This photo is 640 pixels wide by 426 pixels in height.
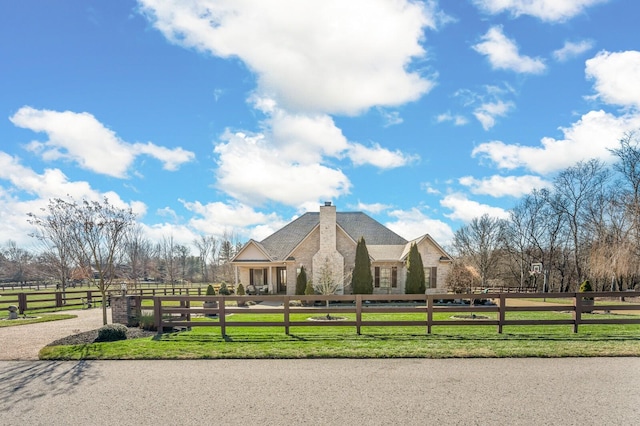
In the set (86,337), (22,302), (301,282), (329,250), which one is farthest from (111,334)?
(329,250)

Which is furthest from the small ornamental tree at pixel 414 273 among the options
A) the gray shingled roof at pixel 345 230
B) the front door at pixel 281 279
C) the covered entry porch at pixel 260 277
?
the front door at pixel 281 279

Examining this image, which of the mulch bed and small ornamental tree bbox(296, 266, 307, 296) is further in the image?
small ornamental tree bbox(296, 266, 307, 296)

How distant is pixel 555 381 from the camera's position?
6.23 m

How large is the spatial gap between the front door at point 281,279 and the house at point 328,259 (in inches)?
3.0

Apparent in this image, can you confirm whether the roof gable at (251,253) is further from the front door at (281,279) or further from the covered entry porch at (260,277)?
the front door at (281,279)

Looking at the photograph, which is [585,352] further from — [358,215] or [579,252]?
[579,252]

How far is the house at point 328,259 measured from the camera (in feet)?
85.0

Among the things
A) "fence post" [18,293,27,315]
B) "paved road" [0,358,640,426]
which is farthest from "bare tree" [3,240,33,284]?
"paved road" [0,358,640,426]

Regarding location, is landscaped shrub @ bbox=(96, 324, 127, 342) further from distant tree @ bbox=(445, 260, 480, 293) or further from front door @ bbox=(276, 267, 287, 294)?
distant tree @ bbox=(445, 260, 480, 293)

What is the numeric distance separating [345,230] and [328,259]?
456 centimetres

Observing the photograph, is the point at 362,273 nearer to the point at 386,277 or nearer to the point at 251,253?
the point at 386,277

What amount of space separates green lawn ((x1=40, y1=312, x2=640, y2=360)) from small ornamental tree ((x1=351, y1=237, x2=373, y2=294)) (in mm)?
12927

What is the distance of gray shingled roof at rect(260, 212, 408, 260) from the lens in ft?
92.7

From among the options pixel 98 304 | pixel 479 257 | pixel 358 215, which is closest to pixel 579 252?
pixel 479 257
